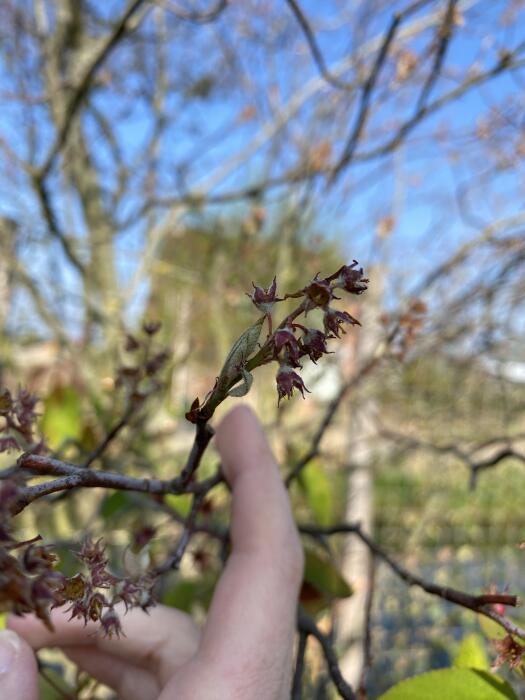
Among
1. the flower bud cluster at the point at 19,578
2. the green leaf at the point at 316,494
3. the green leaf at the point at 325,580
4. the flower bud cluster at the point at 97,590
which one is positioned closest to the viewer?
the flower bud cluster at the point at 19,578

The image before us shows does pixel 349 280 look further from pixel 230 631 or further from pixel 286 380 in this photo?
pixel 230 631

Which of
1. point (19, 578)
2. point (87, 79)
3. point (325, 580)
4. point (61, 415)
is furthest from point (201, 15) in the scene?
point (19, 578)

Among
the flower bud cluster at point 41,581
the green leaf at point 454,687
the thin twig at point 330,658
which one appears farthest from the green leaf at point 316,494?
the flower bud cluster at point 41,581

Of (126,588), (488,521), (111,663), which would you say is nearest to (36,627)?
(111,663)

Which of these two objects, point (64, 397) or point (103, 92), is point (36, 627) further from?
point (103, 92)

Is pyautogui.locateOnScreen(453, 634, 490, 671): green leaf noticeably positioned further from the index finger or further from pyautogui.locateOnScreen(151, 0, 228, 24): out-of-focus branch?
pyautogui.locateOnScreen(151, 0, 228, 24): out-of-focus branch

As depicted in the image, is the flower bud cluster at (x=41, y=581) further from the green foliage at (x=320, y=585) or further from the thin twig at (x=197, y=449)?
the green foliage at (x=320, y=585)
